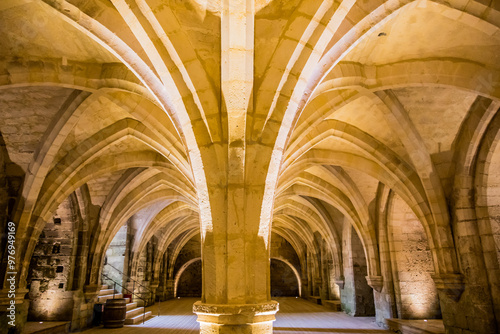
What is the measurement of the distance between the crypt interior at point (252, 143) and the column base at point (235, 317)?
12 mm

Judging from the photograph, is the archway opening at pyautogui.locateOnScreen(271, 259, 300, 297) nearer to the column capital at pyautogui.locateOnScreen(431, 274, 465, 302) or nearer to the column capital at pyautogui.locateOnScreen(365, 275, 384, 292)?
the column capital at pyautogui.locateOnScreen(365, 275, 384, 292)

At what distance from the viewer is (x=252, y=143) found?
9.96 ft

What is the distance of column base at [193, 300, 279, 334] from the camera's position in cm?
264

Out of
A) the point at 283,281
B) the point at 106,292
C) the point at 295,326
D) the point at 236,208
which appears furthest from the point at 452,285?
the point at 283,281

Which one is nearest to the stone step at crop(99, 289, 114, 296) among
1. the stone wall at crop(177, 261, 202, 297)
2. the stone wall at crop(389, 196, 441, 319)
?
the stone wall at crop(389, 196, 441, 319)

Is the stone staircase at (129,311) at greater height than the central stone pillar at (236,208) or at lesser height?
lesser

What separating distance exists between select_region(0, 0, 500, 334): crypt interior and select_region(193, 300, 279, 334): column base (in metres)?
0.01

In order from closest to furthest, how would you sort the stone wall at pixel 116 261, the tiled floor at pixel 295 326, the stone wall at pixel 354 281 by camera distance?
the tiled floor at pixel 295 326 → the stone wall at pixel 354 281 → the stone wall at pixel 116 261

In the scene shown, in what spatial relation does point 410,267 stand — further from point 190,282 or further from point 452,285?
point 190,282

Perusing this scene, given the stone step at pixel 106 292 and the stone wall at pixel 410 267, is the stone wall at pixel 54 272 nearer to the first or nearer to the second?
the stone step at pixel 106 292

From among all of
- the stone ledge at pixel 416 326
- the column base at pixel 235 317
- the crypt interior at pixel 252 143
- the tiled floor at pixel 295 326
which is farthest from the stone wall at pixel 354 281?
the column base at pixel 235 317

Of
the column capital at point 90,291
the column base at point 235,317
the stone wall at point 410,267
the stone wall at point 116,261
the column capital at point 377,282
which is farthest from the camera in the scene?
the stone wall at point 116,261

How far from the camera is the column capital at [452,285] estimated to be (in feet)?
19.2

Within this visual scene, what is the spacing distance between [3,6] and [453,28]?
16.3ft
